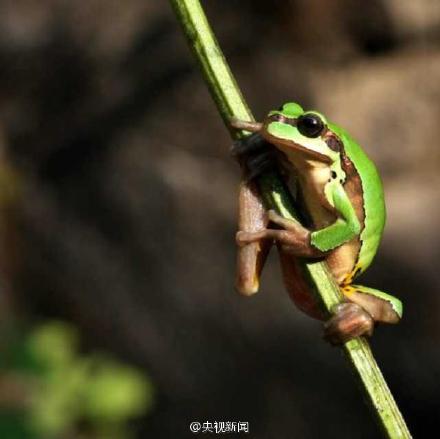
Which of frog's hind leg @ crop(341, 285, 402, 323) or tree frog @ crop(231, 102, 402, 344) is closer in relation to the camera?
tree frog @ crop(231, 102, 402, 344)

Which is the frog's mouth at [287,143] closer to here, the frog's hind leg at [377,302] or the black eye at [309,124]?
the black eye at [309,124]

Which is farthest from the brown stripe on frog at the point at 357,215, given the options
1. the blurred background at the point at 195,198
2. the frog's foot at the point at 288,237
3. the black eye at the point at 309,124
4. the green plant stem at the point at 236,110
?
the blurred background at the point at 195,198

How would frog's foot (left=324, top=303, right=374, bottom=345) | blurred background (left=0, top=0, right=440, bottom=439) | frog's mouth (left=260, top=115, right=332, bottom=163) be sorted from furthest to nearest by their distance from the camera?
blurred background (left=0, top=0, right=440, bottom=439)
frog's mouth (left=260, top=115, right=332, bottom=163)
frog's foot (left=324, top=303, right=374, bottom=345)

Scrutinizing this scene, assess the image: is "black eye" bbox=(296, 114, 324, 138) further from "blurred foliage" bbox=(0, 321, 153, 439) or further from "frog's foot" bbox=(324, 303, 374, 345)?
"blurred foliage" bbox=(0, 321, 153, 439)

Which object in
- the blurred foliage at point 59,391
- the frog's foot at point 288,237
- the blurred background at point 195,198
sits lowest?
the frog's foot at point 288,237

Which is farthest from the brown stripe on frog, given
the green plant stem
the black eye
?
the green plant stem

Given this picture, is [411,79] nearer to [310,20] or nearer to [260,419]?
[310,20]
